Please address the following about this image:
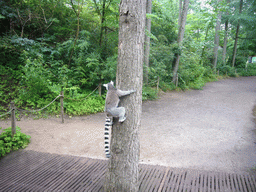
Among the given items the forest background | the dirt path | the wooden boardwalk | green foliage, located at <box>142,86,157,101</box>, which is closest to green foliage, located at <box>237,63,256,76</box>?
the forest background

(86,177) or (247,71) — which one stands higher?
(247,71)

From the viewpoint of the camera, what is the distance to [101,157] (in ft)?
15.0

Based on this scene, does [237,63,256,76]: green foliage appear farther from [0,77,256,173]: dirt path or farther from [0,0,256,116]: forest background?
[0,77,256,173]: dirt path

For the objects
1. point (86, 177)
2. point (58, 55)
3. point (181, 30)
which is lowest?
point (86, 177)

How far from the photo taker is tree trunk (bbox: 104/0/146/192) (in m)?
2.80

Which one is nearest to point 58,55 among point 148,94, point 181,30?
point 148,94

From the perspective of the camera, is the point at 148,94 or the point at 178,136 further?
the point at 148,94

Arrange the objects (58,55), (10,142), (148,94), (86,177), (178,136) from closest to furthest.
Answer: (86,177), (10,142), (178,136), (58,55), (148,94)

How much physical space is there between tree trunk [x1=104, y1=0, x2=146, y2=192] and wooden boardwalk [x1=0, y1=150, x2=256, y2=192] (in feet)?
1.54

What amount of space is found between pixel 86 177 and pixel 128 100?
190 cm

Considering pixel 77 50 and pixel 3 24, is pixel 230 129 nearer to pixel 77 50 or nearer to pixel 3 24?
pixel 77 50

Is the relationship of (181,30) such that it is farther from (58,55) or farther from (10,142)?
(10,142)

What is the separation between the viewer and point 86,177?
11.7ft

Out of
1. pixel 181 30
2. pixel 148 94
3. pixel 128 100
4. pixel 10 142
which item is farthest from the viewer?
pixel 181 30
